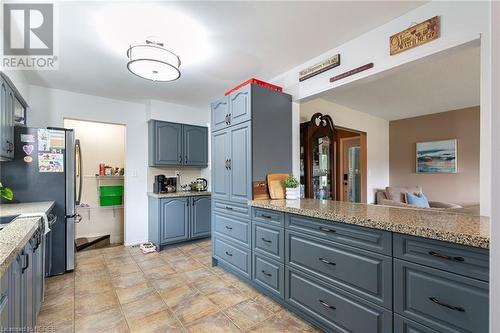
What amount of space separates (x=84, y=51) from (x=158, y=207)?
223 cm

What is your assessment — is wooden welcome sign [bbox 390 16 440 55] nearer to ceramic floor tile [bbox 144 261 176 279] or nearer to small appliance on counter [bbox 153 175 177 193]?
ceramic floor tile [bbox 144 261 176 279]

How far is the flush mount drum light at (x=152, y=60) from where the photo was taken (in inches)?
78.2

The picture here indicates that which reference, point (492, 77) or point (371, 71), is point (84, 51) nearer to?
point (371, 71)

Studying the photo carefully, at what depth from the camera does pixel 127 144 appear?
12.7 ft

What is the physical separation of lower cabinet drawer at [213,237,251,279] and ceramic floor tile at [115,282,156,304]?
81 cm

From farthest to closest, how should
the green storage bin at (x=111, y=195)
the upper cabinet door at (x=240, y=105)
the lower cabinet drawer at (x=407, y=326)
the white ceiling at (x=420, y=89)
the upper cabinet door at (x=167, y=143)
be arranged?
1. the green storage bin at (x=111, y=195)
2. the upper cabinet door at (x=167, y=143)
3. the white ceiling at (x=420, y=89)
4. the upper cabinet door at (x=240, y=105)
5. the lower cabinet drawer at (x=407, y=326)

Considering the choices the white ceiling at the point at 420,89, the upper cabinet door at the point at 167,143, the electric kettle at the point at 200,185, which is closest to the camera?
the white ceiling at the point at 420,89

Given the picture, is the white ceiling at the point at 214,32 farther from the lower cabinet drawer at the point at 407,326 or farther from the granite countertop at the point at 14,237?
the lower cabinet drawer at the point at 407,326

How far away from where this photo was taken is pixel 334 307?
1617mm

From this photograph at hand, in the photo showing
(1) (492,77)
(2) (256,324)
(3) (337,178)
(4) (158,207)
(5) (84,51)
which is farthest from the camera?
(3) (337,178)

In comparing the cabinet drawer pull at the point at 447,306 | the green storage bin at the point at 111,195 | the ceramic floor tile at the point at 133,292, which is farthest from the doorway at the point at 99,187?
the cabinet drawer pull at the point at 447,306

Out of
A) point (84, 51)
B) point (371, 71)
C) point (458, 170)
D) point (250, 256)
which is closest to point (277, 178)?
point (250, 256)

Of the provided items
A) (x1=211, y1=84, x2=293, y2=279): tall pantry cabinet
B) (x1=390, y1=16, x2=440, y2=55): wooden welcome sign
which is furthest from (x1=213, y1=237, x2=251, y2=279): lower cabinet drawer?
(x1=390, y1=16, x2=440, y2=55): wooden welcome sign

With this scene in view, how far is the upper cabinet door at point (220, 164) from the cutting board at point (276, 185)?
534 millimetres
